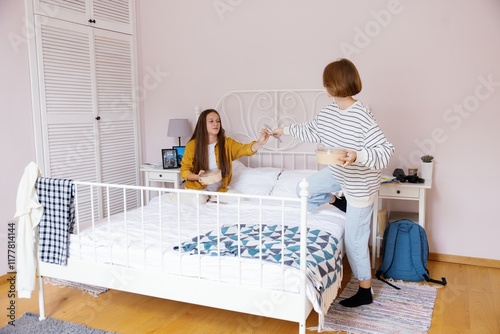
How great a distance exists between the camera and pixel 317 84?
3.73 m

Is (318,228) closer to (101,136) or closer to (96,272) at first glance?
(96,272)

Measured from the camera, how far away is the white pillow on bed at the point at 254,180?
11.2 feet

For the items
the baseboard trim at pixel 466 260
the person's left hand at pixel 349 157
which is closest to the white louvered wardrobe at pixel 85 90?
the person's left hand at pixel 349 157

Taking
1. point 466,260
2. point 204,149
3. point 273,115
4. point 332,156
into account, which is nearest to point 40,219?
point 204,149

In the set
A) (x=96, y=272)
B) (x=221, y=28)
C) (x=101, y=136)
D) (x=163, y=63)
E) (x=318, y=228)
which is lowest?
(x=96, y=272)

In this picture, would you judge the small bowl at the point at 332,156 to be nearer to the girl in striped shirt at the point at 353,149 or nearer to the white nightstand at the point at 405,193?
the girl in striped shirt at the point at 353,149

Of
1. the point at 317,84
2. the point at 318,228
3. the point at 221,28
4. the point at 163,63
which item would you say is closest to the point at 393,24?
the point at 317,84

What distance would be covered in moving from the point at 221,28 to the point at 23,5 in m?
1.57

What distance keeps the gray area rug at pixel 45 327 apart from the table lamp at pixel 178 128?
6.23 ft

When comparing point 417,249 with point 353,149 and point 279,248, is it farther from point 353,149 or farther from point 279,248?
point 279,248

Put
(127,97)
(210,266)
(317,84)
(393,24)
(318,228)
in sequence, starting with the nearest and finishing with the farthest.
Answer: (210,266), (318,228), (393,24), (317,84), (127,97)

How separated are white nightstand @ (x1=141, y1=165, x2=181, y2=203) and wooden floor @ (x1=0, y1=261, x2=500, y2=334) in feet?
3.91

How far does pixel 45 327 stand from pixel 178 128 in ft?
6.60

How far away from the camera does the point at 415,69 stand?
3.46 m
